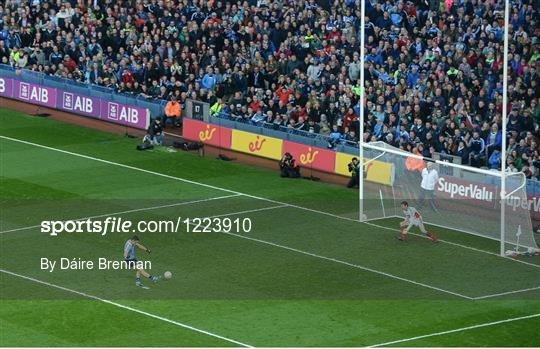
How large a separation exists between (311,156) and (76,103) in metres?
12.4

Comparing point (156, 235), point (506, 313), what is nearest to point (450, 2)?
point (156, 235)

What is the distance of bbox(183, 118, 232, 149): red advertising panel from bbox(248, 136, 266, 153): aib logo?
1.09m

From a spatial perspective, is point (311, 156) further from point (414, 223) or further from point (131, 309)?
point (131, 309)

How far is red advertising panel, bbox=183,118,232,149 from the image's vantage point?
2163 inches

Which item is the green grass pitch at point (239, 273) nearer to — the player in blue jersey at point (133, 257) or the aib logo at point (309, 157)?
the player in blue jersey at point (133, 257)

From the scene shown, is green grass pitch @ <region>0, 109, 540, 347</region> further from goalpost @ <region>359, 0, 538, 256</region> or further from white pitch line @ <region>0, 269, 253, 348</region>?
goalpost @ <region>359, 0, 538, 256</region>

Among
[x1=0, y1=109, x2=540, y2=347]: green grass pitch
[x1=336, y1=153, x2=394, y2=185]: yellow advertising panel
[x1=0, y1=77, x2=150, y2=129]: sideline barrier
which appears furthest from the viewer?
[x1=0, y1=77, x2=150, y2=129]: sideline barrier

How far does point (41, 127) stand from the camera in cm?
5853

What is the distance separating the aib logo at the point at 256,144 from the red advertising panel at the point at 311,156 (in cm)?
121

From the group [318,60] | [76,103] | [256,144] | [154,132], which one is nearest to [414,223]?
[256,144]

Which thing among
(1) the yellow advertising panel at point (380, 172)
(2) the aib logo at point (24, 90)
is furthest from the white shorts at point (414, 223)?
(2) the aib logo at point (24, 90)

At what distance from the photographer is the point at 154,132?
55250mm

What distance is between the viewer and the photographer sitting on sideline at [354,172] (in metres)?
49.8

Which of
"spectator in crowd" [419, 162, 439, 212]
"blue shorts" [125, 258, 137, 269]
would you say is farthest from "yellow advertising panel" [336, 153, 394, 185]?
"blue shorts" [125, 258, 137, 269]
